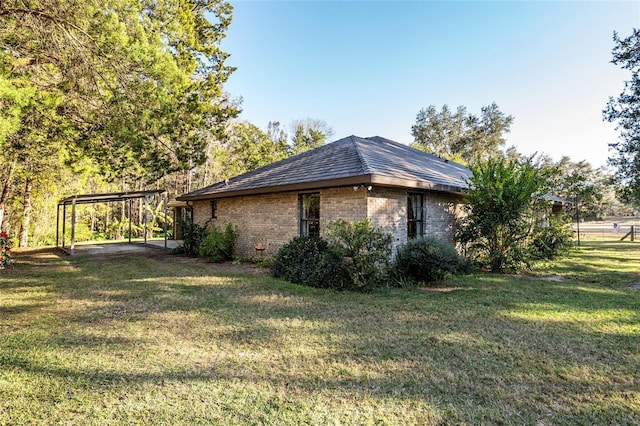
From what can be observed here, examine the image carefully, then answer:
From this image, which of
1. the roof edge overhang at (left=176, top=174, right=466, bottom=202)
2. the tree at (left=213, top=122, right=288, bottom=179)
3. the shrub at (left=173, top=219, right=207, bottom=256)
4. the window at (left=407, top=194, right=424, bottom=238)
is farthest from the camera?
the tree at (left=213, top=122, right=288, bottom=179)

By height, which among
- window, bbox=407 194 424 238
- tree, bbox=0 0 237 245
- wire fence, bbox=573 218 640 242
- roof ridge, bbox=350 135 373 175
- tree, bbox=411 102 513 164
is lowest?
wire fence, bbox=573 218 640 242

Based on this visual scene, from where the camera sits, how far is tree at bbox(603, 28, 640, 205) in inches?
528

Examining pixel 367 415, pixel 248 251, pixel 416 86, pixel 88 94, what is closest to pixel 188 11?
pixel 88 94

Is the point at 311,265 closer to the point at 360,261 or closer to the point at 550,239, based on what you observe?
the point at 360,261

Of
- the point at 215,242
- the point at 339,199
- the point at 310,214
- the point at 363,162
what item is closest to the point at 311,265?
the point at 339,199

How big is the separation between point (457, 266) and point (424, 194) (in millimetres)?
2832

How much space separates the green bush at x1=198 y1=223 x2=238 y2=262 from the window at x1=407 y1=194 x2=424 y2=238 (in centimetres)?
620

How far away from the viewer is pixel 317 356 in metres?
3.83

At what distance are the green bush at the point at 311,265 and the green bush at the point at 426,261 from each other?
157 cm

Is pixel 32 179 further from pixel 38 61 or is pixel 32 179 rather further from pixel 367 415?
pixel 367 415

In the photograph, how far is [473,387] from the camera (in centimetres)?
316

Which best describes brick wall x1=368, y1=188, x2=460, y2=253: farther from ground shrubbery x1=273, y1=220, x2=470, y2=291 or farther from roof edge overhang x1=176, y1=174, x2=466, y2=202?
ground shrubbery x1=273, y1=220, x2=470, y2=291

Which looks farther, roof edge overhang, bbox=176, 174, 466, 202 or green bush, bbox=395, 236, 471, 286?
roof edge overhang, bbox=176, 174, 466, 202

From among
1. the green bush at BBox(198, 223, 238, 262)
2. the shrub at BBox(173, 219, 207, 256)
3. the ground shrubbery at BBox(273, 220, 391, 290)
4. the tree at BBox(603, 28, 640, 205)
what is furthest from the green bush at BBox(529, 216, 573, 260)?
the shrub at BBox(173, 219, 207, 256)
